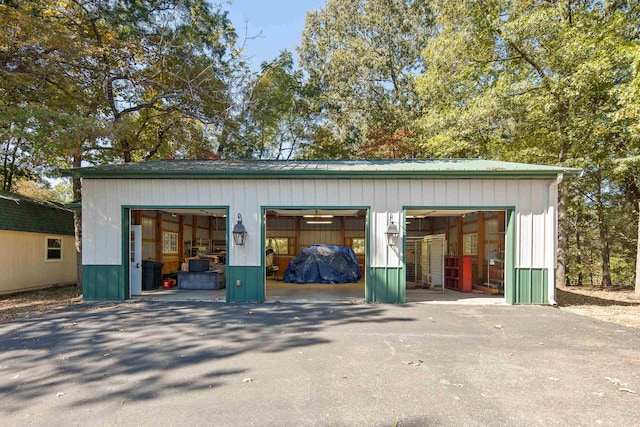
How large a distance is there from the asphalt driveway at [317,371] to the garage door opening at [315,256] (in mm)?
3565

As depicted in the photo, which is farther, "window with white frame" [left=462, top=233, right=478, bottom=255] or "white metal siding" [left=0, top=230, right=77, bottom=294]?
"window with white frame" [left=462, top=233, right=478, bottom=255]

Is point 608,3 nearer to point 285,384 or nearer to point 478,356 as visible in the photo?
point 478,356

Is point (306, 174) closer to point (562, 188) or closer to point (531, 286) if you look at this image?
point (531, 286)

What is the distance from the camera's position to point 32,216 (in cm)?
1231

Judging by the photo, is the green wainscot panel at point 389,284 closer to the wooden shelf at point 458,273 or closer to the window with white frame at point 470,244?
the wooden shelf at point 458,273

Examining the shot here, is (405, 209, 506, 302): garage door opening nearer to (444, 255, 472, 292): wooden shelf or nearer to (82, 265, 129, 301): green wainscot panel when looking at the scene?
(444, 255, 472, 292): wooden shelf

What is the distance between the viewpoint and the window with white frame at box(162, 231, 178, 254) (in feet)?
46.2

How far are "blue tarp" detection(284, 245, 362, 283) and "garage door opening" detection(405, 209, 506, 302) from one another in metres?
2.29

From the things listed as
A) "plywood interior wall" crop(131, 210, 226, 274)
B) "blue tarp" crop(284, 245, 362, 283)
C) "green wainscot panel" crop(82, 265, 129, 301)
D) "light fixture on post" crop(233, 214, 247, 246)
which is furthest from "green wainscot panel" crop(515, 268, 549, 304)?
"plywood interior wall" crop(131, 210, 226, 274)

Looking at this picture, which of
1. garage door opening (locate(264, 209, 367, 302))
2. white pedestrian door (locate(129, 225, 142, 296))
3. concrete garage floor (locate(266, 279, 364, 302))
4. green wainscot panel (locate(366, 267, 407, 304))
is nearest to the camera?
green wainscot panel (locate(366, 267, 407, 304))

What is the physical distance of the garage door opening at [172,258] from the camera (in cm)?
1023

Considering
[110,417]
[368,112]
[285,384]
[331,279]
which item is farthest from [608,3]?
[110,417]

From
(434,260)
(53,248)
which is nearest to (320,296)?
(434,260)

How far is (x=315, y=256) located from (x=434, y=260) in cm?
426
